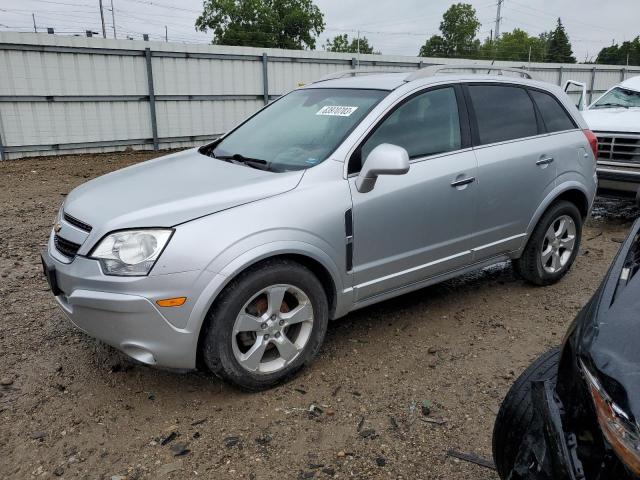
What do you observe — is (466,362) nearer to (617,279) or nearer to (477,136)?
(477,136)

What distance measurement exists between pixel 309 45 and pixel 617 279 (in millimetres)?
58174

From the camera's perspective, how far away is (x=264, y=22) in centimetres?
5400

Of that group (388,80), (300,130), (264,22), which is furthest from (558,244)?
(264,22)

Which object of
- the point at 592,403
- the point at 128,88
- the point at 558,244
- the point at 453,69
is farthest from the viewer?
the point at 128,88

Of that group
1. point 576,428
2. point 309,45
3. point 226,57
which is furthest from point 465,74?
point 309,45

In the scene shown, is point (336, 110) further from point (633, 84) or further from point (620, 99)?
point (633, 84)

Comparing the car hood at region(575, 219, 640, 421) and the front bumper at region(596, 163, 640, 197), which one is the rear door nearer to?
the car hood at region(575, 219, 640, 421)

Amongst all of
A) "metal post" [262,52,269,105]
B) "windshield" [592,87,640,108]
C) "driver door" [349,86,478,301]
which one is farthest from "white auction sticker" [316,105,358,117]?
"metal post" [262,52,269,105]

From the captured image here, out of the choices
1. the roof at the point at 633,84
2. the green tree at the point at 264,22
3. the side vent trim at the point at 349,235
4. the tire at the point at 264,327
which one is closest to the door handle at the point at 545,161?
the side vent trim at the point at 349,235

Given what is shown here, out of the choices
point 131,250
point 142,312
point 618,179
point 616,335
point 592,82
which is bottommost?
point 618,179

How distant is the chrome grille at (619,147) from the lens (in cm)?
654

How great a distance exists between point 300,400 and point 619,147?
18.6ft

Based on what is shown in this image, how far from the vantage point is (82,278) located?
2688 millimetres

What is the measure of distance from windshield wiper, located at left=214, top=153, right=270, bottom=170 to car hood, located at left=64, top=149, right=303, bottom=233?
0.24ft
